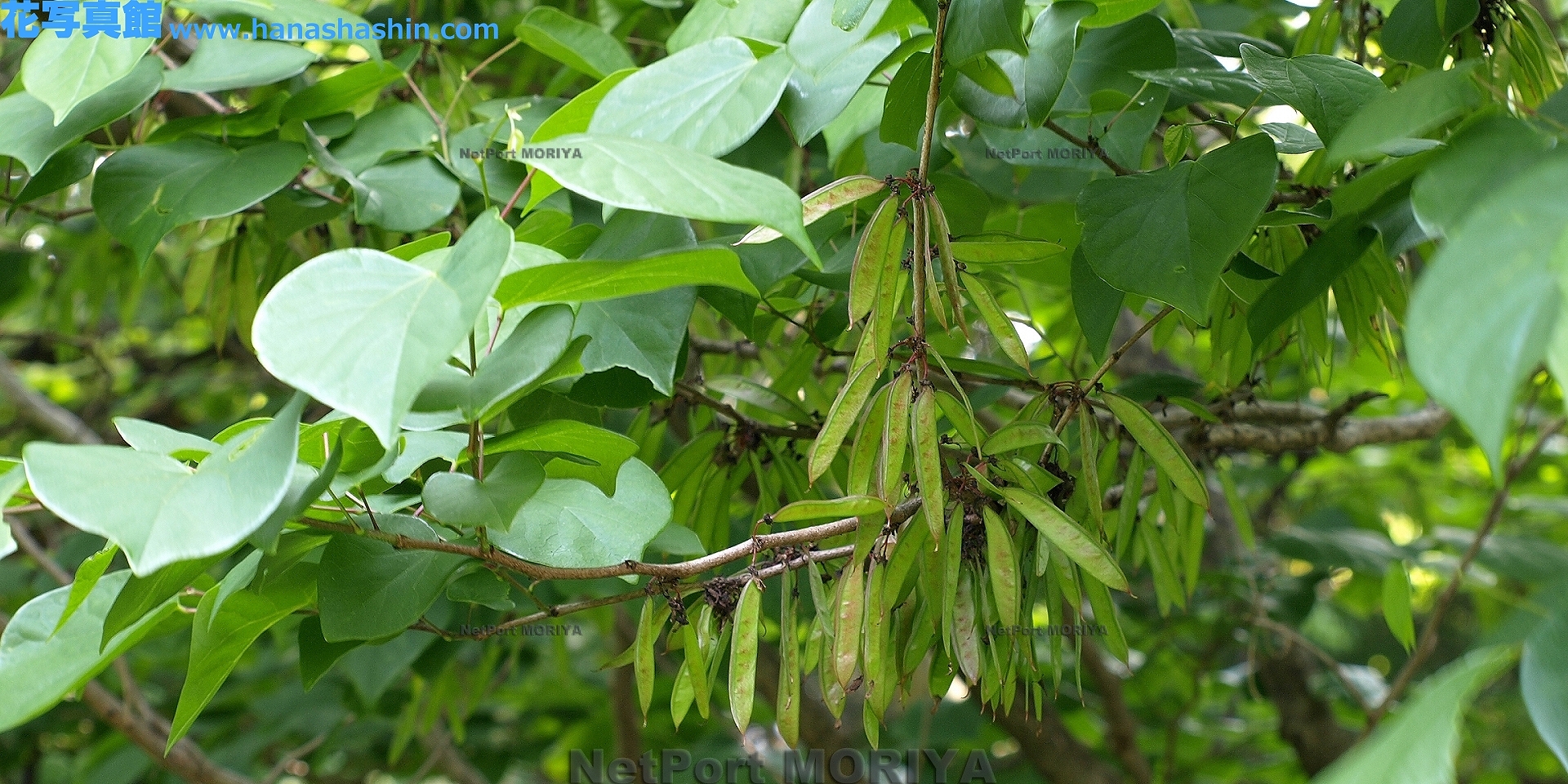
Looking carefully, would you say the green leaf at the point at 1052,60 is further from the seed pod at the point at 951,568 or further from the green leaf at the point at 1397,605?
the green leaf at the point at 1397,605

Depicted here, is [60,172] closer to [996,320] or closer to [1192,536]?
[996,320]

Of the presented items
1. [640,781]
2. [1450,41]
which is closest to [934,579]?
[1450,41]

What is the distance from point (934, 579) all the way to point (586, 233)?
248mm

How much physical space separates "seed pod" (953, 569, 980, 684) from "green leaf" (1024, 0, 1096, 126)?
0.71 ft

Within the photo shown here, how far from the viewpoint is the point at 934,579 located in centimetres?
45

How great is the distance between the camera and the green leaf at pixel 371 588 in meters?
0.43

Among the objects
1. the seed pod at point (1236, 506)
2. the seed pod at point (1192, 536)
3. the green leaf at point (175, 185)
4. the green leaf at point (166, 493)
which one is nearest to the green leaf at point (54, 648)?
the green leaf at point (166, 493)

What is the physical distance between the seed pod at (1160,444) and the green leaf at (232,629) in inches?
14.1

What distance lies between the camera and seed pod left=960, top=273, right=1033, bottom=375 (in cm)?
47

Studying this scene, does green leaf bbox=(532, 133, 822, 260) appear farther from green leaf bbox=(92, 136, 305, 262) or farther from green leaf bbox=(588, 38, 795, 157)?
green leaf bbox=(92, 136, 305, 262)

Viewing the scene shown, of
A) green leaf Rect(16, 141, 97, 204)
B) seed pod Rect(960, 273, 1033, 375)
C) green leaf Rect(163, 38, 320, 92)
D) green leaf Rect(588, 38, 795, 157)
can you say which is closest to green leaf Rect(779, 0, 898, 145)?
green leaf Rect(588, 38, 795, 157)

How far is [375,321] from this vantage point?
0.33 metres

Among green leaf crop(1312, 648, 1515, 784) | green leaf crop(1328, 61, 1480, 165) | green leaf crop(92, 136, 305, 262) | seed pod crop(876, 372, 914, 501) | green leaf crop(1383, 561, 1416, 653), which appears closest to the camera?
green leaf crop(1312, 648, 1515, 784)

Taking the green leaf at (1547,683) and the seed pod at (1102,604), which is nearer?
the green leaf at (1547,683)
